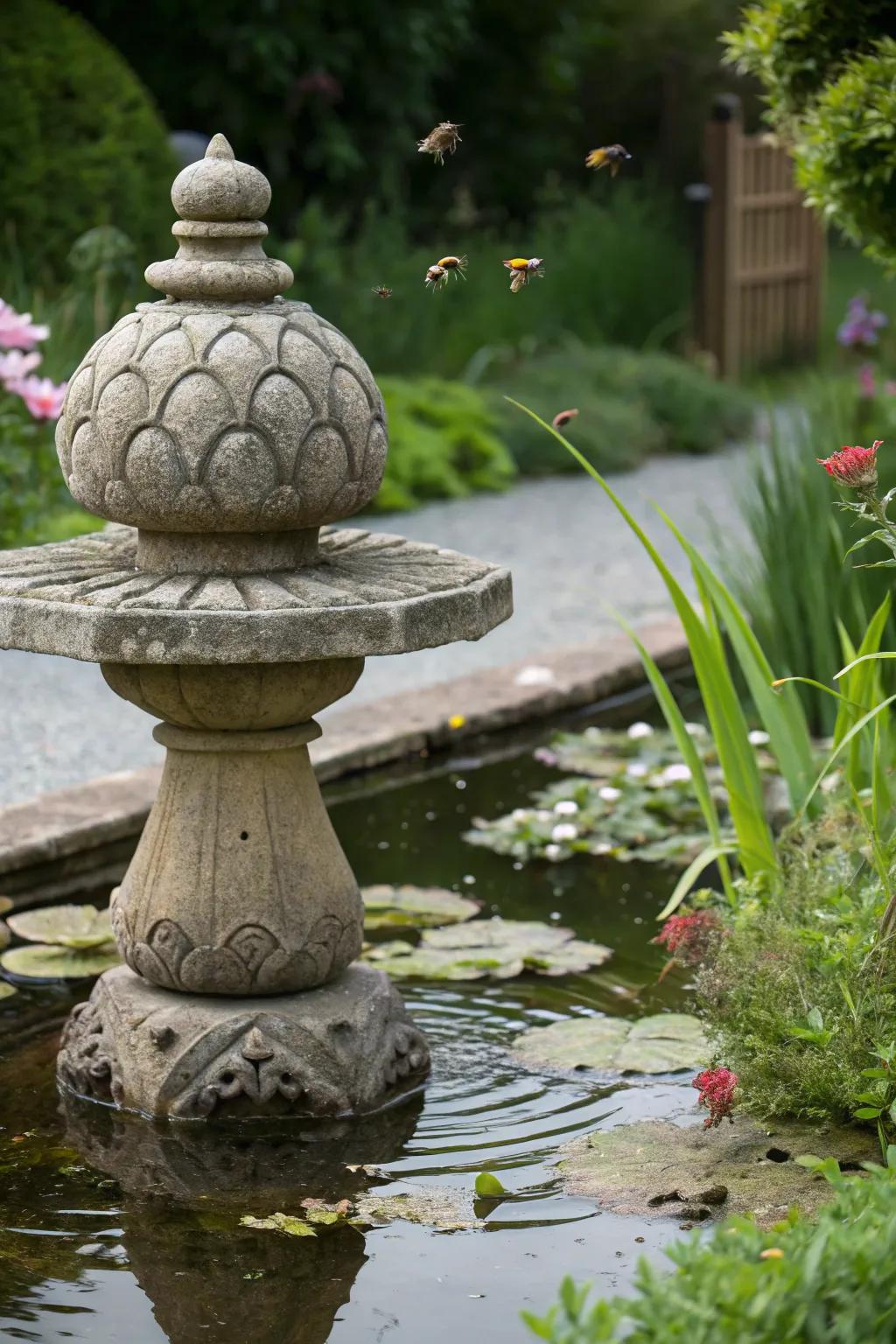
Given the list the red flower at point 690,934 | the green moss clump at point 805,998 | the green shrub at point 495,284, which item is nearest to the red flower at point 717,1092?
the green moss clump at point 805,998

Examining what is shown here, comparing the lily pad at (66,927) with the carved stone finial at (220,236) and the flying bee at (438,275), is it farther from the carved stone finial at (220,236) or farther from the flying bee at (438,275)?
the flying bee at (438,275)

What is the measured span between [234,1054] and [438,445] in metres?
5.99

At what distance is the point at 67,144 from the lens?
9078mm

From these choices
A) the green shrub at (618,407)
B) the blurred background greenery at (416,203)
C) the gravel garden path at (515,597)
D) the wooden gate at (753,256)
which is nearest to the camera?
→ the gravel garden path at (515,597)

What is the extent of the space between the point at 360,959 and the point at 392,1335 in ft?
5.00

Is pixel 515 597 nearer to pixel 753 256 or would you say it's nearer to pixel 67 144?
pixel 67 144

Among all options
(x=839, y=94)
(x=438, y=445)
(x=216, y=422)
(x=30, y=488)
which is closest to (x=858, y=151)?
(x=839, y=94)

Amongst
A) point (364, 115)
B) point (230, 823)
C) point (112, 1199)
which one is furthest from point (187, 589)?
point (364, 115)

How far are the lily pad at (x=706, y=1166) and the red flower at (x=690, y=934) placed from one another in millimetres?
425

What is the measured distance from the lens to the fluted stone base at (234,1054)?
3.23m

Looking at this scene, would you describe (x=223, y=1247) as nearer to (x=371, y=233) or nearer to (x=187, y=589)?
(x=187, y=589)

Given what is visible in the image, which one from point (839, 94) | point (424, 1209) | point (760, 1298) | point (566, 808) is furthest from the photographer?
point (566, 808)

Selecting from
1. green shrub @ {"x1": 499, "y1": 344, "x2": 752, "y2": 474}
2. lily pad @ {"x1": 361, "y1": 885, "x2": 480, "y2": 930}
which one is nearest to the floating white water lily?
lily pad @ {"x1": 361, "y1": 885, "x2": 480, "y2": 930}

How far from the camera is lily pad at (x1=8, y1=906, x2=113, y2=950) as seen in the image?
13.0 feet
